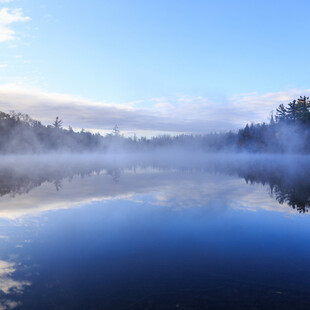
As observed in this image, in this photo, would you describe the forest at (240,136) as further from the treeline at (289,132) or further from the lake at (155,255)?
the lake at (155,255)

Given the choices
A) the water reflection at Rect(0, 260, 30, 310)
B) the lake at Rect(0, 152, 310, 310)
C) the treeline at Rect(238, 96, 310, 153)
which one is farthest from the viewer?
the treeline at Rect(238, 96, 310, 153)

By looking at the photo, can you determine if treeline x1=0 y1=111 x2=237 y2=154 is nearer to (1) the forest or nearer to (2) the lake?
(1) the forest

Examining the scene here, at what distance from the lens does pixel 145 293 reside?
512cm

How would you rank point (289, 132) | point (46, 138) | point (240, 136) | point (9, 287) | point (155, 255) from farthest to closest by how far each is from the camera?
point (240, 136), point (46, 138), point (289, 132), point (155, 255), point (9, 287)

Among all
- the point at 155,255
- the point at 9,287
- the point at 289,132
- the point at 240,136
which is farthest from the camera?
the point at 240,136

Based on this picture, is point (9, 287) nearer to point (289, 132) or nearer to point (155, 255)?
point (155, 255)

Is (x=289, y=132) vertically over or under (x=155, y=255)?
over

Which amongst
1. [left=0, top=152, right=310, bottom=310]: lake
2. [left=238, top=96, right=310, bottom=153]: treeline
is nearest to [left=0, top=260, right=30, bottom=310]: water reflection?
[left=0, top=152, right=310, bottom=310]: lake

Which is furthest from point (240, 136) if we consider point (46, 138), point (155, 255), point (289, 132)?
point (155, 255)

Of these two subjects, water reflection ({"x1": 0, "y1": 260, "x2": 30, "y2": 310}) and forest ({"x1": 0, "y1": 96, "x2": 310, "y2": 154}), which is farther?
forest ({"x1": 0, "y1": 96, "x2": 310, "y2": 154})

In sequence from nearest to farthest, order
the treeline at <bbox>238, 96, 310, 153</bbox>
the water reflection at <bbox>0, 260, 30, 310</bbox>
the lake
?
1. the water reflection at <bbox>0, 260, 30, 310</bbox>
2. the lake
3. the treeline at <bbox>238, 96, 310, 153</bbox>

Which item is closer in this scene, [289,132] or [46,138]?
[289,132]

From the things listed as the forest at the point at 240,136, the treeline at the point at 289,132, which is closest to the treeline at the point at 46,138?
the forest at the point at 240,136

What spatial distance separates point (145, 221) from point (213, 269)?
4666mm
